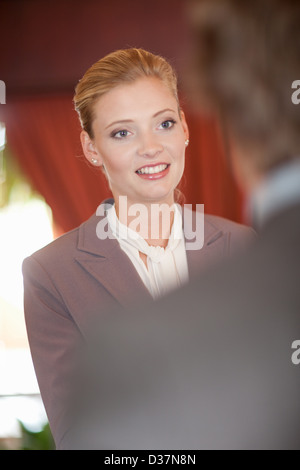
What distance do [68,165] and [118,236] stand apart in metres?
0.50

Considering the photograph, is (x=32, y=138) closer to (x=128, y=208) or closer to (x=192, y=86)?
(x=128, y=208)

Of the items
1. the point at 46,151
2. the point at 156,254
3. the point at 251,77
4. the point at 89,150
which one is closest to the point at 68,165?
the point at 46,151

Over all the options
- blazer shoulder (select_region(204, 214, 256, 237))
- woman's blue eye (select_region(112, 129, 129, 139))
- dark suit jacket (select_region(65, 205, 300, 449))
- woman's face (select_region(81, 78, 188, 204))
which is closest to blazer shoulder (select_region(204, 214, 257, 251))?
blazer shoulder (select_region(204, 214, 256, 237))

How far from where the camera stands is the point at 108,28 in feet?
5.88

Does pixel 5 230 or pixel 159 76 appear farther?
pixel 5 230

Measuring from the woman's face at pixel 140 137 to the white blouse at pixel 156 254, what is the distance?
6 centimetres

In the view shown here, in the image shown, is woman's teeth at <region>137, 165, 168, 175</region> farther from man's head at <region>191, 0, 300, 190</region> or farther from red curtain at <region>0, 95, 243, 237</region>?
man's head at <region>191, 0, 300, 190</region>

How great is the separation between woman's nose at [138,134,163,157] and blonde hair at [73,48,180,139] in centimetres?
9

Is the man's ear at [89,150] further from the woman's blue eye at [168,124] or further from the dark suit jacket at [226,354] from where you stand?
the dark suit jacket at [226,354]

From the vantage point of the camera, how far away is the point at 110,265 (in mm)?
1000

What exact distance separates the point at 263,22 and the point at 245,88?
0.22ft

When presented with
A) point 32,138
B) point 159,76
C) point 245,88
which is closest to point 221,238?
point 159,76

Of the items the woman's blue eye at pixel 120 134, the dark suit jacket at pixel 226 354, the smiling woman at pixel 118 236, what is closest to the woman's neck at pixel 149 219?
the smiling woman at pixel 118 236

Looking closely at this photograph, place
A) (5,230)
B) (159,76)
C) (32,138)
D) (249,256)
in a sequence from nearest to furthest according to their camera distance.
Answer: (249,256) → (159,76) → (5,230) → (32,138)
